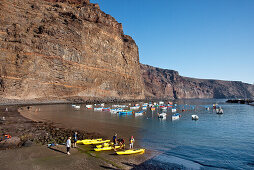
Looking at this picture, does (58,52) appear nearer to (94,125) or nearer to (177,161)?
(94,125)

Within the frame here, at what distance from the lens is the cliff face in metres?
72.4

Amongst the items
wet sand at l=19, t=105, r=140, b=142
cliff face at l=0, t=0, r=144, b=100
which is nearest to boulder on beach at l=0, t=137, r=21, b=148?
wet sand at l=19, t=105, r=140, b=142

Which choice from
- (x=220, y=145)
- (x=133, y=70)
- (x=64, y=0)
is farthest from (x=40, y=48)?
(x=220, y=145)

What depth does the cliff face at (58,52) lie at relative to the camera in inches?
2849

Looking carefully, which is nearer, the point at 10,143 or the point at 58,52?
the point at 10,143

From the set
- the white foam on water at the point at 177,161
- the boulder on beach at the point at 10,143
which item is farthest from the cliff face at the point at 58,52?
the white foam on water at the point at 177,161

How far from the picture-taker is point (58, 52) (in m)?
86.3

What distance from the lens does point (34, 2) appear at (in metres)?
87.1

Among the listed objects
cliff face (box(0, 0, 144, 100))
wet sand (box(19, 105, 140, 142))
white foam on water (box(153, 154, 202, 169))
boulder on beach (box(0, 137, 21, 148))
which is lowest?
white foam on water (box(153, 154, 202, 169))

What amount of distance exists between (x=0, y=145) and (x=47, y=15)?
89.1 m

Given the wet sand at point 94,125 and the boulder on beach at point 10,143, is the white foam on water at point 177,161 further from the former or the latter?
the boulder on beach at point 10,143

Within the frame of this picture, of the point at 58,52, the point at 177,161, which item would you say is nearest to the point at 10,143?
the point at 177,161

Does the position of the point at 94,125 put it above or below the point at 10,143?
below

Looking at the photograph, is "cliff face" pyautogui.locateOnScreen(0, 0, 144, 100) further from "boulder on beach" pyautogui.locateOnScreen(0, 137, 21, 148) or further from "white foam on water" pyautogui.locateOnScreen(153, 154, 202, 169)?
"white foam on water" pyautogui.locateOnScreen(153, 154, 202, 169)
